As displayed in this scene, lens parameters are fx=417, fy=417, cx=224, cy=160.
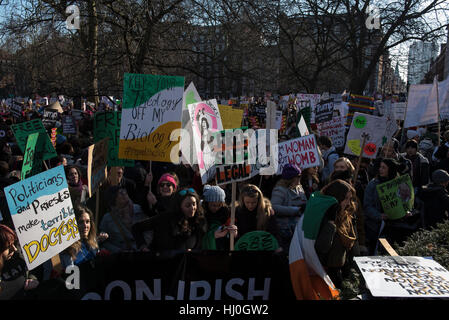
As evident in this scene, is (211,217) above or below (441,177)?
below

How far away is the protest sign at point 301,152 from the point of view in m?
5.38

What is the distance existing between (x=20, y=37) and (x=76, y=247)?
605 cm

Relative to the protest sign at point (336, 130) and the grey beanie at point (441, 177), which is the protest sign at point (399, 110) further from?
the grey beanie at point (441, 177)

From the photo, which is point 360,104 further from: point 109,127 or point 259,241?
point 259,241

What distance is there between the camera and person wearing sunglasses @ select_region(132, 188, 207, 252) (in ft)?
11.4

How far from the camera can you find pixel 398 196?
4621 mm

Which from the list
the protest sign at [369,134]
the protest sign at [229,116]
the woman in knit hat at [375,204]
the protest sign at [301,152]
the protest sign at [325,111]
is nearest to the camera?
the woman in knit hat at [375,204]

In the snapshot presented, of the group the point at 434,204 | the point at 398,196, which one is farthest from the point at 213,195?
the point at 434,204

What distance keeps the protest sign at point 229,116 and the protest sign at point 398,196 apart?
6.98 feet

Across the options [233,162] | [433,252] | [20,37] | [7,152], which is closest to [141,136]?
[233,162]

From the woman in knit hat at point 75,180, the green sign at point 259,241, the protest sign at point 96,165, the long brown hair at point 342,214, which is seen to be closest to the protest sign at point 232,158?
the green sign at point 259,241

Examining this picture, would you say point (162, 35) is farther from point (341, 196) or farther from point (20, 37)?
point (341, 196)

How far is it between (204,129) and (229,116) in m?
1.48

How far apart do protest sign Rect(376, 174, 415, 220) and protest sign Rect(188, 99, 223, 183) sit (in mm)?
2017
